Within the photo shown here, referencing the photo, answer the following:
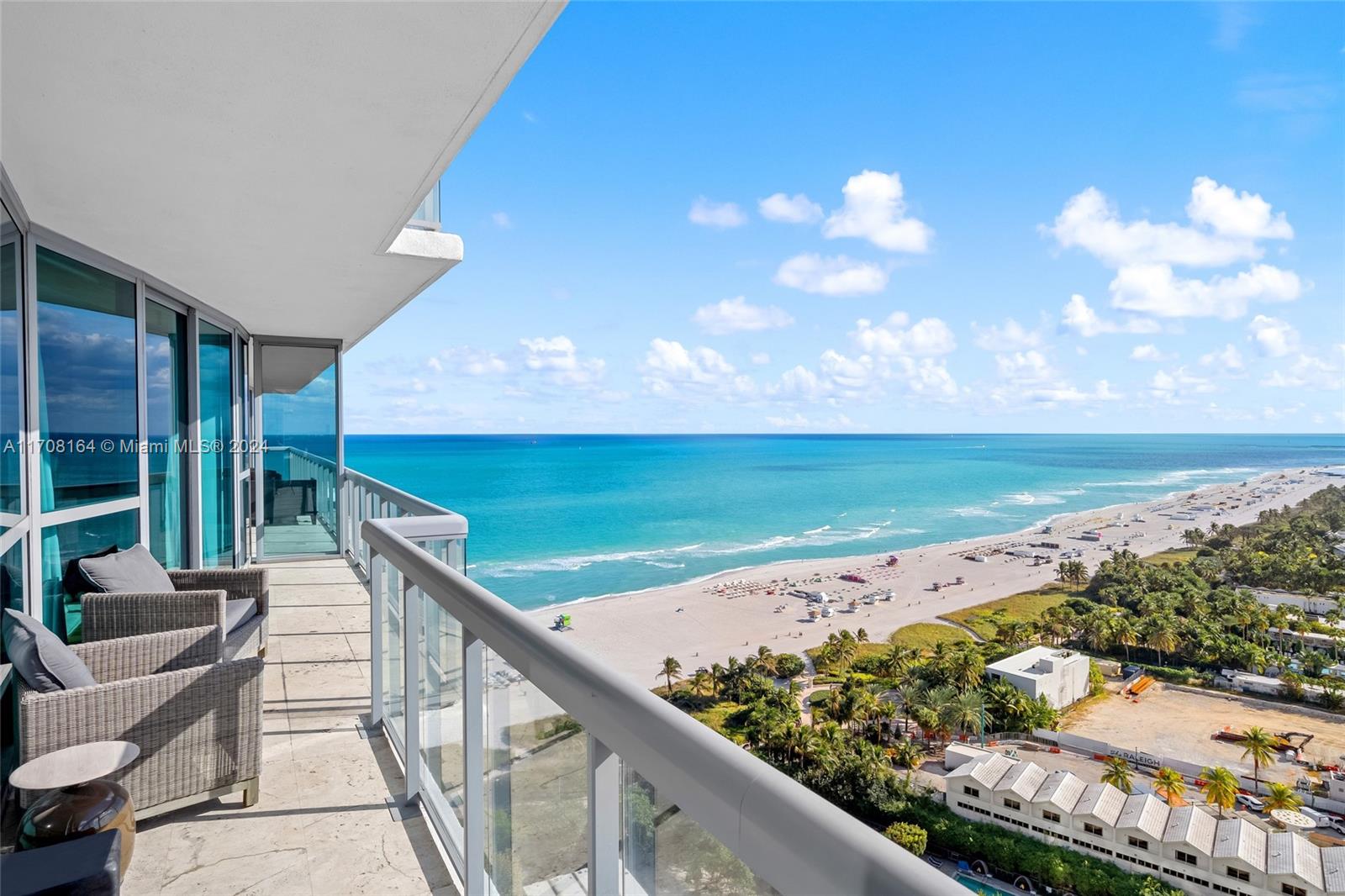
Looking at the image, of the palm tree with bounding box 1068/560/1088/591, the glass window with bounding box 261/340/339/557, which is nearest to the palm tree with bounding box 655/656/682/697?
the glass window with bounding box 261/340/339/557

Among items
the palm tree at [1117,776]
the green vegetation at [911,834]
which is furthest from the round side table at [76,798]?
the palm tree at [1117,776]

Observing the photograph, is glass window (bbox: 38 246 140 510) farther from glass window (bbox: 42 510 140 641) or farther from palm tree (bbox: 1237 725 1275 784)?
palm tree (bbox: 1237 725 1275 784)

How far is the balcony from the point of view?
2.05 feet

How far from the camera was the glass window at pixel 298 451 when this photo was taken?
26.2 ft

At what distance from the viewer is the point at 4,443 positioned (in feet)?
9.34

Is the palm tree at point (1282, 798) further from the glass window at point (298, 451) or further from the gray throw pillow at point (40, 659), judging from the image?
the gray throw pillow at point (40, 659)

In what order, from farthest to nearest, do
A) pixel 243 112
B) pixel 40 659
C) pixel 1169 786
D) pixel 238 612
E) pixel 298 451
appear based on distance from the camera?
pixel 1169 786
pixel 298 451
pixel 238 612
pixel 40 659
pixel 243 112

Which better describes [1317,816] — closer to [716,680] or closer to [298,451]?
[716,680]

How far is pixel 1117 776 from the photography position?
51.0 feet

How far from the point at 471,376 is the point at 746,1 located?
5387 centimetres

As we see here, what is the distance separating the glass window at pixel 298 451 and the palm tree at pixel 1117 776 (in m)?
16.2

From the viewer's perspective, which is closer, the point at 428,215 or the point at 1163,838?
the point at 428,215

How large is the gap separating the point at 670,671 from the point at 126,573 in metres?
16.4

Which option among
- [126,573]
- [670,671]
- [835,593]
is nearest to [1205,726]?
[835,593]
